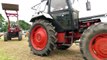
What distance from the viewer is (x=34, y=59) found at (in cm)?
A: 687

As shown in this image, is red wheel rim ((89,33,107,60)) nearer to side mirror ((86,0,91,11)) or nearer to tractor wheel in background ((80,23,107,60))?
tractor wheel in background ((80,23,107,60))

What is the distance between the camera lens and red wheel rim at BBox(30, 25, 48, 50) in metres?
7.69

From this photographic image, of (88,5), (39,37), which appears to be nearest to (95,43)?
(88,5)

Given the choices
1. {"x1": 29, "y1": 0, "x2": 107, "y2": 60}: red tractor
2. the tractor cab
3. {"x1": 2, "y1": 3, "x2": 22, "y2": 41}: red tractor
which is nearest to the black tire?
{"x1": 29, "y1": 0, "x2": 107, "y2": 60}: red tractor

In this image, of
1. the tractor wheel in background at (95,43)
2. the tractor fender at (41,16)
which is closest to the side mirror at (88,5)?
the tractor wheel in background at (95,43)

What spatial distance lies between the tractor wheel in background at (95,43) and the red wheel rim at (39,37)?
7.07 ft

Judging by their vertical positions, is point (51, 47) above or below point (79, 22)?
below

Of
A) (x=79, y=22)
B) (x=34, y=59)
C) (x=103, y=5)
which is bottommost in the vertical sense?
(x=34, y=59)

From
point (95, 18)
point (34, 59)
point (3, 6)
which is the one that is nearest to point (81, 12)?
point (95, 18)

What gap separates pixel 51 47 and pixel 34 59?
2.66ft

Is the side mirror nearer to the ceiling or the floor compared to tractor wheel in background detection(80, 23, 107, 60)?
nearer to the ceiling

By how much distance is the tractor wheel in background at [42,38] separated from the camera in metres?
7.37

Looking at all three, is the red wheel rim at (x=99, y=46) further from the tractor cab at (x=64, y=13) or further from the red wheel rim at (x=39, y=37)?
the red wheel rim at (x=39, y=37)

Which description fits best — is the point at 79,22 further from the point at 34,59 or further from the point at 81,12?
the point at 34,59
